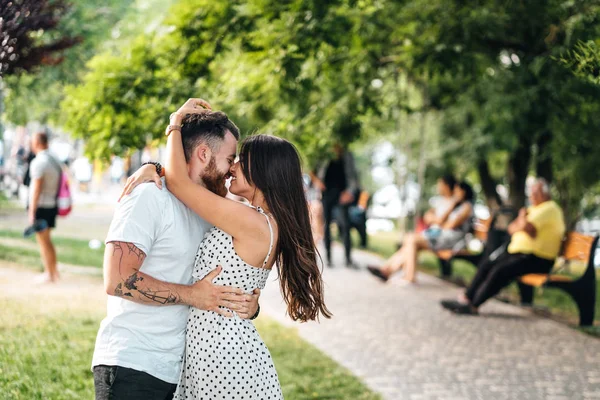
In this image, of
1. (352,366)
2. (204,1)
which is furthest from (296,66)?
(352,366)

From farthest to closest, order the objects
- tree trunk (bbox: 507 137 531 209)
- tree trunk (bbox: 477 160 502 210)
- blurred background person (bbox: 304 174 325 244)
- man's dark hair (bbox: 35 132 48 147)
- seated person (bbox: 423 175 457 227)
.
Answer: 1. tree trunk (bbox: 477 160 502 210)
2. tree trunk (bbox: 507 137 531 209)
3. seated person (bbox: 423 175 457 227)
4. man's dark hair (bbox: 35 132 48 147)
5. blurred background person (bbox: 304 174 325 244)

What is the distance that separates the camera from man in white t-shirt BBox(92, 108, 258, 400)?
2.85 meters

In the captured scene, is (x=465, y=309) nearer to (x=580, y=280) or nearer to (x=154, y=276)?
(x=580, y=280)

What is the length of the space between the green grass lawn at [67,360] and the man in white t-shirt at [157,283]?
168 centimetres

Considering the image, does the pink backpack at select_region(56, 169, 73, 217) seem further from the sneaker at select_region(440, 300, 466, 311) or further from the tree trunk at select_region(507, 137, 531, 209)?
the tree trunk at select_region(507, 137, 531, 209)

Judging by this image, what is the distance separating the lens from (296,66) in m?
6.94

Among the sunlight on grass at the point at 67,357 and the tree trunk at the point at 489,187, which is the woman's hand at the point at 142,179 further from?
the tree trunk at the point at 489,187

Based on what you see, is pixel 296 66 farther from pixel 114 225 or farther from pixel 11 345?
pixel 114 225

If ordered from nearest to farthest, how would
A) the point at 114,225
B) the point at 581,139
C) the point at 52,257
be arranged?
the point at 114,225 → the point at 52,257 → the point at 581,139

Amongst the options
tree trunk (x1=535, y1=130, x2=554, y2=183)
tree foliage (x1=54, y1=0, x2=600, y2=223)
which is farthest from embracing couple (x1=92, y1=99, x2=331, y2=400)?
tree trunk (x1=535, y1=130, x2=554, y2=183)

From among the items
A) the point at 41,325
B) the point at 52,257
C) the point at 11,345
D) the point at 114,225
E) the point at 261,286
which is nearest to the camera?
the point at 114,225

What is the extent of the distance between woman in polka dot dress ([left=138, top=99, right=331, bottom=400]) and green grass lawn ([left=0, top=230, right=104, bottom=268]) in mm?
7017

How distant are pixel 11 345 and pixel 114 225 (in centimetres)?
261

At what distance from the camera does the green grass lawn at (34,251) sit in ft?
32.9
